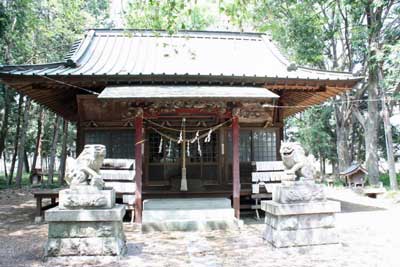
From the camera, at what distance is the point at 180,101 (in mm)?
8539

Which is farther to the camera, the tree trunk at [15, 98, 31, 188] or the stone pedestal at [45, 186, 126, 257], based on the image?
the tree trunk at [15, 98, 31, 188]

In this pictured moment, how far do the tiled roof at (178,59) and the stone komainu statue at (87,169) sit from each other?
325cm

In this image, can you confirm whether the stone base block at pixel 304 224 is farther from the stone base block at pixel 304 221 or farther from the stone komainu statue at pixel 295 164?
the stone komainu statue at pixel 295 164

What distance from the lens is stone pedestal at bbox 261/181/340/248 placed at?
5875mm

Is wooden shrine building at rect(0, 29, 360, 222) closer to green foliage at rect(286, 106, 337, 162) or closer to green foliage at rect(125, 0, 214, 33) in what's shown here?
green foliage at rect(125, 0, 214, 33)

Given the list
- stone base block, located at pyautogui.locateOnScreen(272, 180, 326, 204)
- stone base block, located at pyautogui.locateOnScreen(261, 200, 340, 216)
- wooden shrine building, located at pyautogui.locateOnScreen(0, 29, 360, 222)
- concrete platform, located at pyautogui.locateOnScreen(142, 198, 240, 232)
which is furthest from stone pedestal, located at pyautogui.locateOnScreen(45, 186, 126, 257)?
wooden shrine building, located at pyautogui.locateOnScreen(0, 29, 360, 222)

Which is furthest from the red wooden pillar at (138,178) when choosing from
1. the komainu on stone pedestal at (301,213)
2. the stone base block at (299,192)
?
the stone base block at (299,192)

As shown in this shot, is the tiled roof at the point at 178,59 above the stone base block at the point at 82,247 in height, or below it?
above

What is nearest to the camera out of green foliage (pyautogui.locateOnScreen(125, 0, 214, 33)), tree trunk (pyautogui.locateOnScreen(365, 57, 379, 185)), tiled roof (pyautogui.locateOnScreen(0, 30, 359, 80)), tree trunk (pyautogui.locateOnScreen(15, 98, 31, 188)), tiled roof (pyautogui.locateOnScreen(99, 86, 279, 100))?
green foliage (pyautogui.locateOnScreen(125, 0, 214, 33))

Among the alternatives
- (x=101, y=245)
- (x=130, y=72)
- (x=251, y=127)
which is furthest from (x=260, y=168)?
(x=101, y=245)

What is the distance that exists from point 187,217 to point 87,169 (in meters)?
3.16

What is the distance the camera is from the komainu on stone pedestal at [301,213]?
588 cm

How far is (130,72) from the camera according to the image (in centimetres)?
933

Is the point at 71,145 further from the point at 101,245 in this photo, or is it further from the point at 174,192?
the point at 101,245
